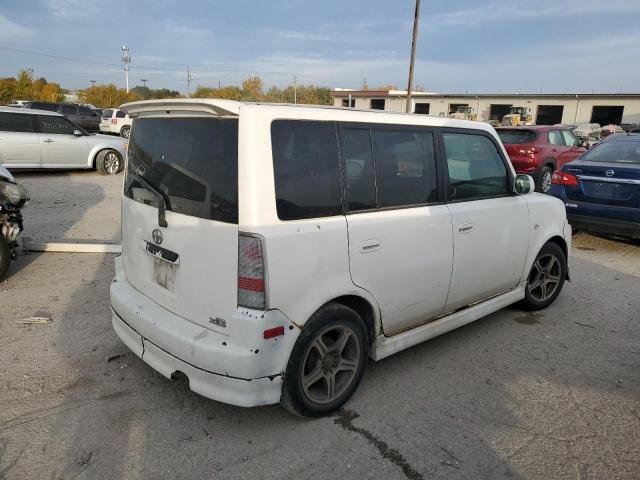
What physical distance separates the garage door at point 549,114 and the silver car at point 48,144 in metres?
44.1

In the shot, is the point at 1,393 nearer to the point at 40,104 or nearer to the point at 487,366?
the point at 487,366

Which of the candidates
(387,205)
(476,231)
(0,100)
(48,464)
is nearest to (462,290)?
(476,231)

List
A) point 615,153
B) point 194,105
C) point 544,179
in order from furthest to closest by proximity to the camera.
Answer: point 544,179 → point 615,153 → point 194,105

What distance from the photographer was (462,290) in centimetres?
379

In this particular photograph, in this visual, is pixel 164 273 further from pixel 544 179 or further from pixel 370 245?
pixel 544 179

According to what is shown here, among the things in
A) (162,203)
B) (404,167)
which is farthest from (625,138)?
(162,203)

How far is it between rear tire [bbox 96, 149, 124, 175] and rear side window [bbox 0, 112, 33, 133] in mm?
1799

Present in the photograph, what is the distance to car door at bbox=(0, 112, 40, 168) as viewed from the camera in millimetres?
11625

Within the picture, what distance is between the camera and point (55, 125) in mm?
12406

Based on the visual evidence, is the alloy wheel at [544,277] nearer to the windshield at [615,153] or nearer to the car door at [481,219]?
the car door at [481,219]

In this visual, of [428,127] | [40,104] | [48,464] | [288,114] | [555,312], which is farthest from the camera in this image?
[40,104]

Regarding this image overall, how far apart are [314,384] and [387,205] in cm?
126

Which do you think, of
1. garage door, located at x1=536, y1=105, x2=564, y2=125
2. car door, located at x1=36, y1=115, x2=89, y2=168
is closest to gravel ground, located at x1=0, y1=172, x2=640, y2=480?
car door, located at x1=36, y1=115, x2=89, y2=168

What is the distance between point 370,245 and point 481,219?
129 centimetres
